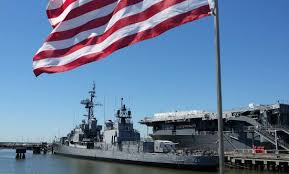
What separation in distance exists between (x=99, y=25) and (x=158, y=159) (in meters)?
43.1

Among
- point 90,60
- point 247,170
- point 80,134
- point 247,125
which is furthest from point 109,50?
point 80,134

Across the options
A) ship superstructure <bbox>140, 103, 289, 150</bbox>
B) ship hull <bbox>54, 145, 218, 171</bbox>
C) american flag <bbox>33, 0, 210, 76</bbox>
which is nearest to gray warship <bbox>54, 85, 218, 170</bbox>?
ship hull <bbox>54, 145, 218, 171</bbox>

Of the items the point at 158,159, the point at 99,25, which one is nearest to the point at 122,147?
the point at 158,159

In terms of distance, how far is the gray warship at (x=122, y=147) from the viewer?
155 ft

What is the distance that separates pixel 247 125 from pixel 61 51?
5098 centimetres

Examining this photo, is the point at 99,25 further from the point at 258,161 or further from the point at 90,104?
the point at 90,104

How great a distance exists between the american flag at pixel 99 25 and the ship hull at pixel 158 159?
3819 cm

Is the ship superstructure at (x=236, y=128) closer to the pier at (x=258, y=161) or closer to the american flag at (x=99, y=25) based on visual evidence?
the pier at (x=258, y=161)

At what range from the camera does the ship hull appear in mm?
45844

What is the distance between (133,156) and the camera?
55.8 m

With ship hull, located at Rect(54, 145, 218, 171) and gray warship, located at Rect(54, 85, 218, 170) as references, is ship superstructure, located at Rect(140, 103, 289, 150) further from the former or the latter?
ship hull, located at Rect(54, 145, 218, 171)

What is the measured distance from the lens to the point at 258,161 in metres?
45.2

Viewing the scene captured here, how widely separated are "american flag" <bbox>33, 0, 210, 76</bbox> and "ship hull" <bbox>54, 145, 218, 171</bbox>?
38.2 meters

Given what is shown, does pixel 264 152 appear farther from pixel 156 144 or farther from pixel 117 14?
pixel 117 14
